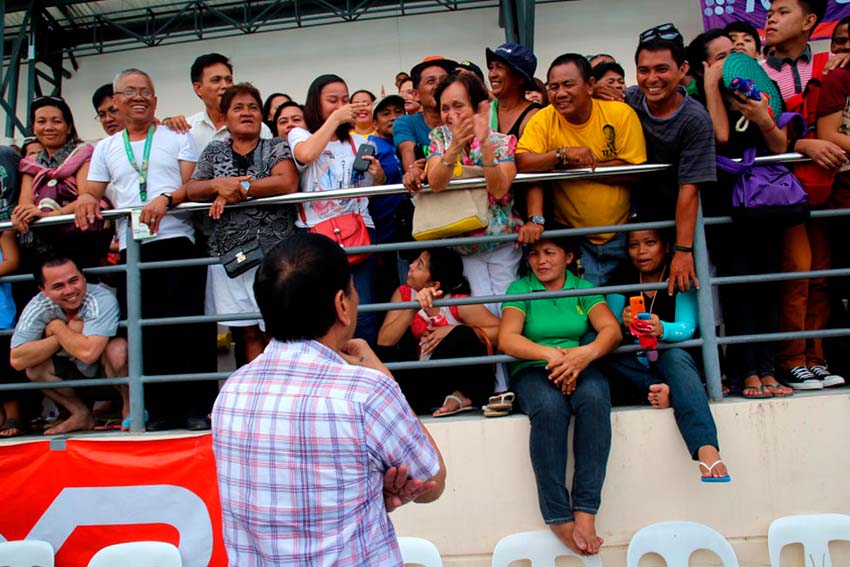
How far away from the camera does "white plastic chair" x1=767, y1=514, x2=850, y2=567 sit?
3.13 m

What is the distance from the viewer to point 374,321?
370 cm

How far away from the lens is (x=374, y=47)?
33.9 ft

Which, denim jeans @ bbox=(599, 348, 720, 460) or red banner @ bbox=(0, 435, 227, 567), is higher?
denim jeans @ bbox=(599, 348, 720, 460)

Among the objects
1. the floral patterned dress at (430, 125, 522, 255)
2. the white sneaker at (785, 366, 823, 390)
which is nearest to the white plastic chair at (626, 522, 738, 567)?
the white sneaker at (785, 366, 823, 390)

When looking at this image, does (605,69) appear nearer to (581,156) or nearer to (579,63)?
(579,63)

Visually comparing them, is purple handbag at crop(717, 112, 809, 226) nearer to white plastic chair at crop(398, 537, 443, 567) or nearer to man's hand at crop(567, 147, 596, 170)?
man's hand at crop(567, 147, 596, 170)

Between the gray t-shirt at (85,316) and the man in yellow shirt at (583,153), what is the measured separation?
2098mm

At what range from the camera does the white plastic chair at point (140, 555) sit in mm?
3352

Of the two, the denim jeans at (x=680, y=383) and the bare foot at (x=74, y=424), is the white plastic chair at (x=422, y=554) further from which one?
the bare foot at (x=74, y=424)

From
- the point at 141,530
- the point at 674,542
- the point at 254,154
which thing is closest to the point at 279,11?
the point at 254,154

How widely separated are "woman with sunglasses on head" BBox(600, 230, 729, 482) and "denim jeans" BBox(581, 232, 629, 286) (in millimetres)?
48

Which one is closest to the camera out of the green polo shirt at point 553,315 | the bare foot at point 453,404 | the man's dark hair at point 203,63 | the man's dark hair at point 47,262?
the green polo shirt at point 553,315

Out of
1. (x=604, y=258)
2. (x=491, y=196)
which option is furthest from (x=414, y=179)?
(x=604, y=258)

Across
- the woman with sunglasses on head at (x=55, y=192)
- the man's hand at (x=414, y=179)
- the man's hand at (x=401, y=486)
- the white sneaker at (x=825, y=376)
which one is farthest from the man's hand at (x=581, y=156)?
the woman with sunglasses on head at (x=55, y=192)
